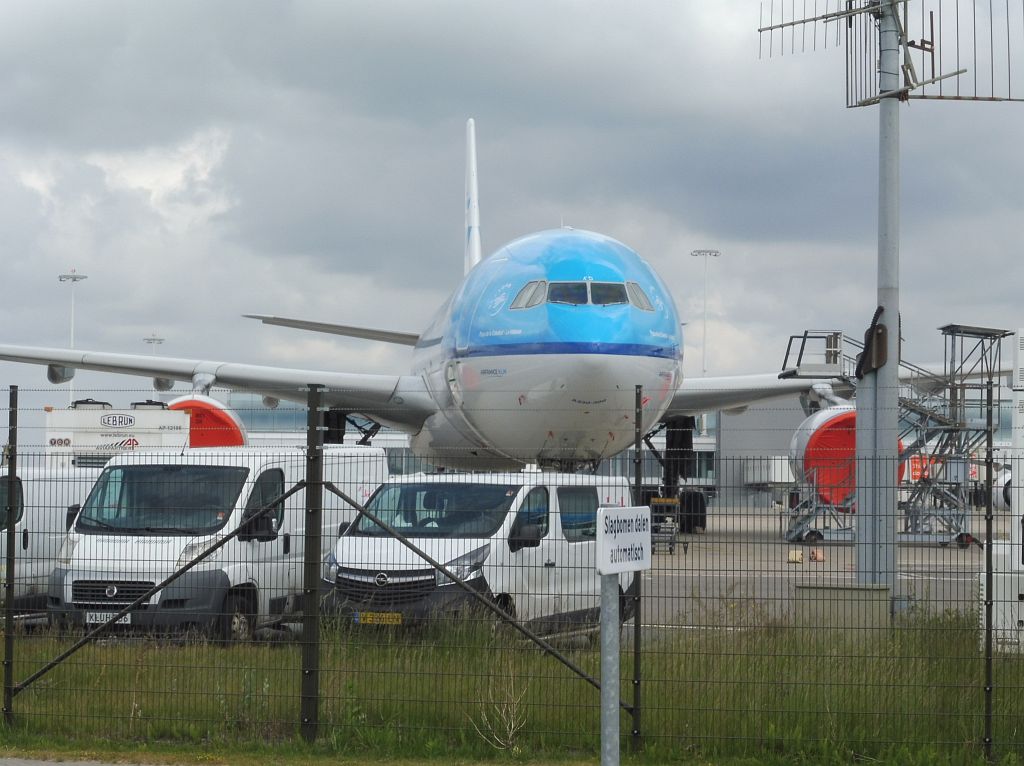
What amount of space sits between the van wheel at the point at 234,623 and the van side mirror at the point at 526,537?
175 centimetres

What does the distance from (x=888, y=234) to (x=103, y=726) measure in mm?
7683

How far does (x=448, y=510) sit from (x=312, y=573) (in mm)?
1710

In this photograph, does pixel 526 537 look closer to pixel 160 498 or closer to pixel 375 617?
pixel 375 617

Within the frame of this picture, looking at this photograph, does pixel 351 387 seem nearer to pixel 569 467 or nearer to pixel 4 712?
pixel 569 467

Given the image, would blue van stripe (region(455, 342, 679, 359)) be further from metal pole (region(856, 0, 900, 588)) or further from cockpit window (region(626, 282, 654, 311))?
metal pole (region(856, 0, 900, 588))

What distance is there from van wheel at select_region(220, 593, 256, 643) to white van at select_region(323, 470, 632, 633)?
587mm

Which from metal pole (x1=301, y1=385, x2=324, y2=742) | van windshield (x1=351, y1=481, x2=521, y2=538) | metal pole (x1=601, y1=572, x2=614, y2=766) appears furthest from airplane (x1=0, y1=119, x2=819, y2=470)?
metal pole (x1=601, y1=572, x2=614, y2=766)

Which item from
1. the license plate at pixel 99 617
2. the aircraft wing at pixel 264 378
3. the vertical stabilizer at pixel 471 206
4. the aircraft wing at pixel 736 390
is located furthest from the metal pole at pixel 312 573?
the vertical stabilizer at pixel 471 206

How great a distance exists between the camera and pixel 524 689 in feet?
25.4

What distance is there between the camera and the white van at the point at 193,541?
8516 millimetres

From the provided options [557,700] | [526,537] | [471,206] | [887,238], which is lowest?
[557,700]

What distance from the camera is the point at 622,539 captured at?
17.8ft

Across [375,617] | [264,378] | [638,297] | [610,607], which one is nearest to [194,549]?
[375,617]

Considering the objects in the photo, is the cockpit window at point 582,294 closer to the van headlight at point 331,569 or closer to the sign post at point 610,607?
the van headlight at point 331,569
